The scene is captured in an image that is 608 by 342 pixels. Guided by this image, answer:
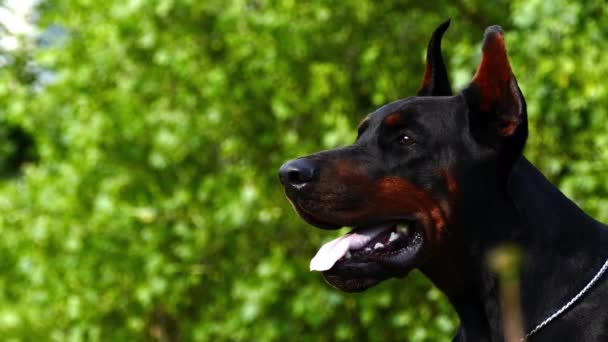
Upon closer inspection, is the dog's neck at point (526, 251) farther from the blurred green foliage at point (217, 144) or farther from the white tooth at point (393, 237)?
the blurred green foliage at point (217, 144)

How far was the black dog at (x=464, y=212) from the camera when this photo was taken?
3312mm

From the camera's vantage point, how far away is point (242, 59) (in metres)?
8.38

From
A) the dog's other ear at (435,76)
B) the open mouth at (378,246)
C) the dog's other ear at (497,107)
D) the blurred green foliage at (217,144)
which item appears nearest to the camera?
the dog's other ear at (497,107)

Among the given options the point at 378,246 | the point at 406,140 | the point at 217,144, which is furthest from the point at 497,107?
the point at 217,144

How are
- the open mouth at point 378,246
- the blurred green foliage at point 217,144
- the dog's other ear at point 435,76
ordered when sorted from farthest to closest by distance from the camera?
the blurred green foliage at point 217,144, the dog's other ear at point 435,76, the open mouth at point 378,246

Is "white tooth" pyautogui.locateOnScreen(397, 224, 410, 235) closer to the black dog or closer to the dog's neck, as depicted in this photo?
the black dog

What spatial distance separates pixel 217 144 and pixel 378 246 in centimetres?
554

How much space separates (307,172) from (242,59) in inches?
202

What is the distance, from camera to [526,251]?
11.0 ft

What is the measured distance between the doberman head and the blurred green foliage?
3372mm

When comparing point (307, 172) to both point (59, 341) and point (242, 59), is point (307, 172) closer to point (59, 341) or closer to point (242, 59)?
point (242, 59)

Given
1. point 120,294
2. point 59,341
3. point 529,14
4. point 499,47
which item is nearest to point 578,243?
point 499,47

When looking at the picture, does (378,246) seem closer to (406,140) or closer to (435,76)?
(406,140)

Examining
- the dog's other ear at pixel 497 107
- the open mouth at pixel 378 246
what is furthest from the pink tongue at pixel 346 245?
the dog's other ear at pixel 497 107
